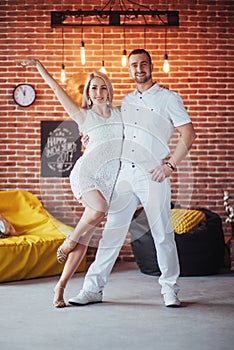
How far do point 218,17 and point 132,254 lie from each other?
2527 millimetres

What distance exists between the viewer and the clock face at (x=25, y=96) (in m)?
6.81

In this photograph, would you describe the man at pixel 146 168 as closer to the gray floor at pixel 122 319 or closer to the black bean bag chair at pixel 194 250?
the gray floor at pixel 122 319

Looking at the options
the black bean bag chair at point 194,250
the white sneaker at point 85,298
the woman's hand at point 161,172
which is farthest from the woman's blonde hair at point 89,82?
the black bean bag chair at point 194,250

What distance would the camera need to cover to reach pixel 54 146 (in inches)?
275

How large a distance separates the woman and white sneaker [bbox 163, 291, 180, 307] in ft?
2.20

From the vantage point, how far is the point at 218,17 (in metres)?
6.76

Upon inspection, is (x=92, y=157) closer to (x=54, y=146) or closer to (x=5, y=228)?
(x=5, y=228)

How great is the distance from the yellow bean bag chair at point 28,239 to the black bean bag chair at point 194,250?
565 millimetres

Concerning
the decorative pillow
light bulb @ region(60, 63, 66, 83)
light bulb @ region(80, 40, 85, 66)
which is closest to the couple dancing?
the decorative pillow

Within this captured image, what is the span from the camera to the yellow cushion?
603 centimetres

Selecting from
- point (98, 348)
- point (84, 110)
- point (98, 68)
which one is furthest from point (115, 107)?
point (98, 68)

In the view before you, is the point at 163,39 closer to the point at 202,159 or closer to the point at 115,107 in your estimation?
the point at 202,159

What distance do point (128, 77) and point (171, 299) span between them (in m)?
2.88

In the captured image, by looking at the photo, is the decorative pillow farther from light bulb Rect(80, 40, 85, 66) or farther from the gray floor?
light bulb Rect(80, 40, 85, 66)
